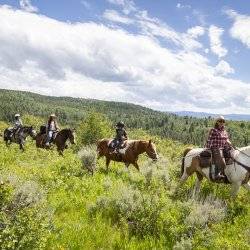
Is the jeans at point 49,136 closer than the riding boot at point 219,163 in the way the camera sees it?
No

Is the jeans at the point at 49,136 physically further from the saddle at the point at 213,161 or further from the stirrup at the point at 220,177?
the stirrup at the point at 220,177

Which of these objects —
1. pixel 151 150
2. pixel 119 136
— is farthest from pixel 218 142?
pixel 119 136

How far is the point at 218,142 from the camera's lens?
567 inches

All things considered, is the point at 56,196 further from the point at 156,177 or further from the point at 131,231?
the point at 156,177

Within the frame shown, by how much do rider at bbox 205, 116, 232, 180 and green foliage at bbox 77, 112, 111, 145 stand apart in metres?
57.6

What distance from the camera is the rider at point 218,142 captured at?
14.2 metres

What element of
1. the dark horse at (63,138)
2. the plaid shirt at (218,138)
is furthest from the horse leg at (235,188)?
the dark horse at (63,138)

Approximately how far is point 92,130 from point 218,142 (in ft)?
196

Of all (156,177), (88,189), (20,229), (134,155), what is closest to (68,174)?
(88,189)

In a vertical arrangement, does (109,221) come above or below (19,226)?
below

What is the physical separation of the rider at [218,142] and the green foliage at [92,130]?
5761cm

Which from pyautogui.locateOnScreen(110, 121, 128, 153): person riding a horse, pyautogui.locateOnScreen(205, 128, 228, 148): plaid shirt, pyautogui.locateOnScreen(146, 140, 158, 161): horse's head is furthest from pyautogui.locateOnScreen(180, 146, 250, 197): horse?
pyautogui.locateOnScreen(110, 121, 128, 153): person riding a horse

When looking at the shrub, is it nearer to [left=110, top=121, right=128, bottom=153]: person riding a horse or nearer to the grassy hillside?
[left=110, top=121, right=128, bottom=153]: person riding a horse

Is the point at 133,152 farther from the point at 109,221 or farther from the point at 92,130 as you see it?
the point at 92,130
